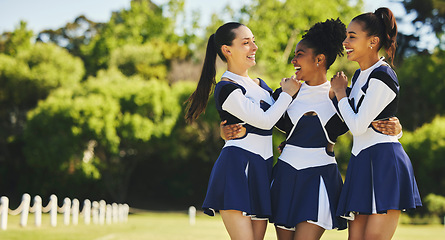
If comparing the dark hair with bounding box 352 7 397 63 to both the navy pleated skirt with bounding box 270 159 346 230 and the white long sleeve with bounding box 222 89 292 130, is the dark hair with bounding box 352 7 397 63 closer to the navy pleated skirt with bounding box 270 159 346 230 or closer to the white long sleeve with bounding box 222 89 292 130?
the white long sleeve with bounding box 222 89 292 130

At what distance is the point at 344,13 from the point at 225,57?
44.0 m

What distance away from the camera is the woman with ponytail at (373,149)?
159 inches

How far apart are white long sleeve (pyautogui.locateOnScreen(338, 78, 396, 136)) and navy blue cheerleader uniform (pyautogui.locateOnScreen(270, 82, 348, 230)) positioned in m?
0.39

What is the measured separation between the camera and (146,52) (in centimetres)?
4397

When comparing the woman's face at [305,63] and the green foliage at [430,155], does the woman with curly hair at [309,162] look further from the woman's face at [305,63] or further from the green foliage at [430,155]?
the green foliage at [430,155]

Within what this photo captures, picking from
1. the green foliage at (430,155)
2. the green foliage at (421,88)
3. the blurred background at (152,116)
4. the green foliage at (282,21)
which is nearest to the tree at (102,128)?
the blurred background at (152,116)

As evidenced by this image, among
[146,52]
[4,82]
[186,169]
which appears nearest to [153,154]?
[186,169]

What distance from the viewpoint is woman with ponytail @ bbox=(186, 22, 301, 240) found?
4270 mm

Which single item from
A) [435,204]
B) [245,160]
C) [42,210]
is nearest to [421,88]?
[435,204]

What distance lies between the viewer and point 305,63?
4625 mm

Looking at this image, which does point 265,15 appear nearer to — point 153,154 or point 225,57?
point 153,154

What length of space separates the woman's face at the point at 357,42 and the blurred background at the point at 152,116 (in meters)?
22.7

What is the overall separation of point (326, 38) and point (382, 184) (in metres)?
1.28

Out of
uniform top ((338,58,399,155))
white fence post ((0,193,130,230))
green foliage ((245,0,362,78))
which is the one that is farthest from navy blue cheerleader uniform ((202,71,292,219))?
green foliage ((245,0,362,78))
